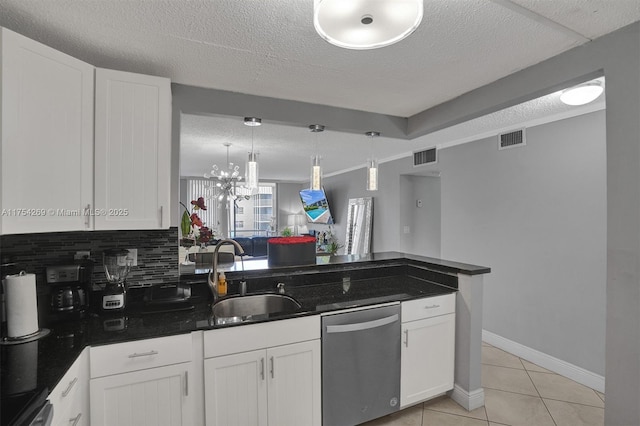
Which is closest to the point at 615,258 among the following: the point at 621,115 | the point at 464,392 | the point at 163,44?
the point at 621,115

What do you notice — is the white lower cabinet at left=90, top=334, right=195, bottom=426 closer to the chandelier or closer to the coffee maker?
the coffee maker

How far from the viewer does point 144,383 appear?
1560mm

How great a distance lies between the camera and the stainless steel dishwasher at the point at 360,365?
1.97 m

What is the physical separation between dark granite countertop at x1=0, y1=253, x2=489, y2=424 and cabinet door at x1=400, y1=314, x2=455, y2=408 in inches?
9.3

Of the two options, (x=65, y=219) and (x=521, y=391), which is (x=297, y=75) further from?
(x=521, y=391)

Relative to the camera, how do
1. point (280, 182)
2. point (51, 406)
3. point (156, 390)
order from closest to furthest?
1. point (51, 406)
2. point (156, 390)
3. point (280, 182)

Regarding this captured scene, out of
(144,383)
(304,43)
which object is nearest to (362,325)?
(144,383)

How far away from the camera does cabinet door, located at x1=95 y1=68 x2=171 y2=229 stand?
1.81 m

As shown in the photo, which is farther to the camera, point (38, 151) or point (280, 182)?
point (280, 182)

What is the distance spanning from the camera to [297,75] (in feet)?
7.22

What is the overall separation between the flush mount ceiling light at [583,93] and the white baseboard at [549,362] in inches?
90.2

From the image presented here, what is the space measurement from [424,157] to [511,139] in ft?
4.54

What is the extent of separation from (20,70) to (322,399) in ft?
7.59

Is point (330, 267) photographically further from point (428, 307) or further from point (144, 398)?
Answer: point (144, 398)
